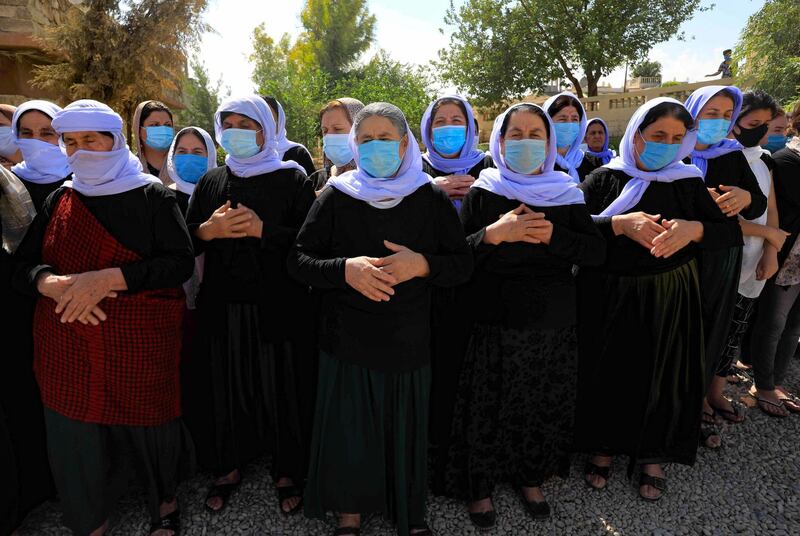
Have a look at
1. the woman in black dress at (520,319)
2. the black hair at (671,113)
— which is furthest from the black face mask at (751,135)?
the woman in black dress at (520,319)

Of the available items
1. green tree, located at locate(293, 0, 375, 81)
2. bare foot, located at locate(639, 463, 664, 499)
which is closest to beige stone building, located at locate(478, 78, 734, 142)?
green tree, located at locate(293, 0, 375, 81)

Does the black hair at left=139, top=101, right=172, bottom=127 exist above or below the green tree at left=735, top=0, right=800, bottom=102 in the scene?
below

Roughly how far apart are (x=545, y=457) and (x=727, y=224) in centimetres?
158

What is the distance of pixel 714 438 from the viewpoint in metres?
3.06

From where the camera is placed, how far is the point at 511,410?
2420 millimetres

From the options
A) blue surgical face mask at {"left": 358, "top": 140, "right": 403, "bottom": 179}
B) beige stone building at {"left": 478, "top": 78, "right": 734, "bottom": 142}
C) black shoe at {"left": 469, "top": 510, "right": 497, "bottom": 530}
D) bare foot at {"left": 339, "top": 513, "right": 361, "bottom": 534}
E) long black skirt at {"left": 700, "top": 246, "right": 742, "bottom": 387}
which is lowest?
black shoe at {"left": 469, "top": 510, "right": 497, "bottom": 530}

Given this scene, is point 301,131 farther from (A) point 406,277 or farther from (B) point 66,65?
(A) point 406,277

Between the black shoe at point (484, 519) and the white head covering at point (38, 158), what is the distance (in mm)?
2915

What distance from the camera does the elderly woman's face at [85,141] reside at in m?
2.01

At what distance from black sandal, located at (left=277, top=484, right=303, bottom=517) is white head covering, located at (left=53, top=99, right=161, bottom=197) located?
1.73m

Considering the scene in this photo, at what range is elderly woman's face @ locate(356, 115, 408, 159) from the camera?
201cm

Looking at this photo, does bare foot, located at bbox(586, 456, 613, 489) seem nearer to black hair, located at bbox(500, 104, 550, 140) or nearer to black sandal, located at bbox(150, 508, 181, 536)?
black hair, located at bbox(500, 104, 550, 140)

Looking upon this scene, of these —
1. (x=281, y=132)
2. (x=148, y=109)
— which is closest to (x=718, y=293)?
(x=281, y=132)

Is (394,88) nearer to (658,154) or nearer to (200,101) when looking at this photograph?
(200,101)
